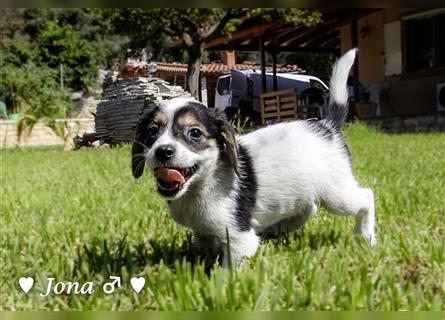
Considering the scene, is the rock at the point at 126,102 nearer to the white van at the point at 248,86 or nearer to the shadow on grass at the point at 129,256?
the white van at the point at 248,86

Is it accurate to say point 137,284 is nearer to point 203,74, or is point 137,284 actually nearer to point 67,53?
point 203,74

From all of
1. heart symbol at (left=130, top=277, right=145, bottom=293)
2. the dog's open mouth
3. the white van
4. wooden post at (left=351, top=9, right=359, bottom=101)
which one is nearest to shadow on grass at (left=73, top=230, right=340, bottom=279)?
heart symbol at (left=130, top=277, right=145, bottom=293)

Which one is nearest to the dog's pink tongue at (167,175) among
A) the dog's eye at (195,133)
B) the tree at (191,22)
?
the dog's eye at (195,133)

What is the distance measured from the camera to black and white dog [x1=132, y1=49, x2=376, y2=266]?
1.72 metres

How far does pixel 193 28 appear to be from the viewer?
2207 millimetres

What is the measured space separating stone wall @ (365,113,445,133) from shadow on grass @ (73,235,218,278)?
3.78 feet

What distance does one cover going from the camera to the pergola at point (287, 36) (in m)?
2.27

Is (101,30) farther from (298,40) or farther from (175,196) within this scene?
(175,196)

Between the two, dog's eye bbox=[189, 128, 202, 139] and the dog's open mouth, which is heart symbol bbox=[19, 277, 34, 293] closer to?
the dog's open mouth

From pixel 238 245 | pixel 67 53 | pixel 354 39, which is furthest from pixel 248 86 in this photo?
pixel 67 53

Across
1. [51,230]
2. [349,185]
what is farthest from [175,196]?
[51,230]

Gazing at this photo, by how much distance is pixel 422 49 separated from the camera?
24.1ft

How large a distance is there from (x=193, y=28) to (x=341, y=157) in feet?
2.29

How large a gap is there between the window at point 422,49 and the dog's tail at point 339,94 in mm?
3692
